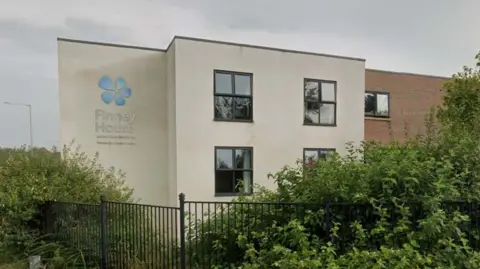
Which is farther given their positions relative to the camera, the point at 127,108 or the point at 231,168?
the point at 231,168

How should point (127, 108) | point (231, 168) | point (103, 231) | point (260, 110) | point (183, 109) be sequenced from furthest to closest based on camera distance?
point (260, 110) < point (231, 168) < point (127, 108) < point (183, 109) < point (103, 231)

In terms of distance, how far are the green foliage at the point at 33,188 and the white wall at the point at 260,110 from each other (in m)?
2.72

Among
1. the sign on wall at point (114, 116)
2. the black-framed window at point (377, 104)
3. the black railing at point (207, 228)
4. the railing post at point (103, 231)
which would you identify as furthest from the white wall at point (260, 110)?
the railing post at point (103, 231)

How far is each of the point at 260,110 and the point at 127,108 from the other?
4.18 metres

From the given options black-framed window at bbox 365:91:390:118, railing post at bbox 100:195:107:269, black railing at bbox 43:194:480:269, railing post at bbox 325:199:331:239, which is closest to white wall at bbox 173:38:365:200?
black-framed window at bbox 365:91:390:118

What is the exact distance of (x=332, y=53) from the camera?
40.7 ft

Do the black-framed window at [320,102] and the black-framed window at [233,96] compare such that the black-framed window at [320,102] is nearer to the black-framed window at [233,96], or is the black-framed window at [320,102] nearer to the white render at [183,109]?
the white render at [183,109]

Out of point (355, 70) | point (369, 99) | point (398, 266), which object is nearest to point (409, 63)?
point (369, 99)

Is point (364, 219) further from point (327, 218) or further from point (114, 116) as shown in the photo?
point (114, 116)

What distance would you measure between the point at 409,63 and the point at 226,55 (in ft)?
32.7

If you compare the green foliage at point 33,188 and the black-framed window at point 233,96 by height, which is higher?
the black-framed window at point 233,96

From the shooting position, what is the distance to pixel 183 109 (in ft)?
32.9

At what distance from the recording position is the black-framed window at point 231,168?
34.5 feet

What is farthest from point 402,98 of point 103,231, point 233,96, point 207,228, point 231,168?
point 103,231
